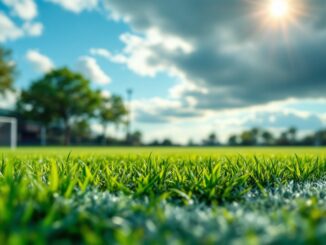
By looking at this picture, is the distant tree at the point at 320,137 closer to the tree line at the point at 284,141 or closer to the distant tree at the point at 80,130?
the tree line at the point at 284,141

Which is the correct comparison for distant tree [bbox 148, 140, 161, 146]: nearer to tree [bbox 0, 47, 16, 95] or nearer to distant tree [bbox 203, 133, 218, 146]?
distant tree [bbox 203, 133, 218, 146]

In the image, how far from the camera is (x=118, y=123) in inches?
2766

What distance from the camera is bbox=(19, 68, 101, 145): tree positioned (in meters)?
55.5

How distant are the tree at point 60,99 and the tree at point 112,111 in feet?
22.6

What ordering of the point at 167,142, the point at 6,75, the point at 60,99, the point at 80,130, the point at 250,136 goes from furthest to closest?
the point at 250,136 < the point at 80,130 < the point at 167,142 < the point at 60,99 < the point at 6,75

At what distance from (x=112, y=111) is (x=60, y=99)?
15.6 meters

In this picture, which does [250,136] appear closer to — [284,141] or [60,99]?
[284,141]

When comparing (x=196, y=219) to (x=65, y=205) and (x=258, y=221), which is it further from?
(x=65, y=205)

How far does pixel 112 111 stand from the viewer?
228ft

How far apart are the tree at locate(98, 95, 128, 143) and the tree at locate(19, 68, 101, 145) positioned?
22.6ft

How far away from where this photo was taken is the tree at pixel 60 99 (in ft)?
182

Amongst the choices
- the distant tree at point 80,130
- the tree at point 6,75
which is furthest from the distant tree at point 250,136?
the tree at point 6,75

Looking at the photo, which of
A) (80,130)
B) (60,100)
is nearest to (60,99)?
(60,100)

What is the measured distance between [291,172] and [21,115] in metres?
61.1
